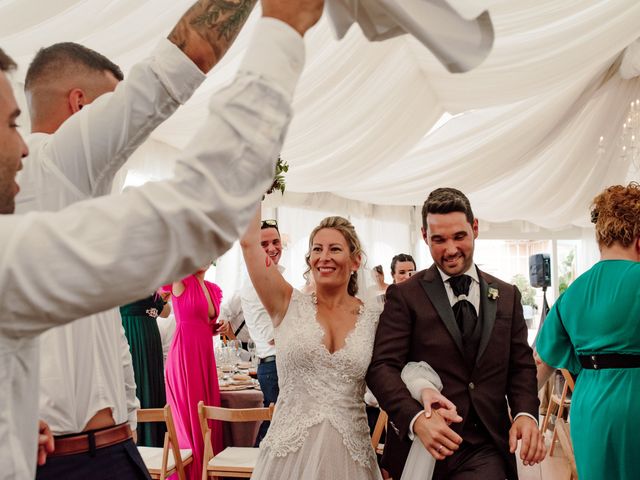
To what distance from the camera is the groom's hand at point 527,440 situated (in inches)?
83.6

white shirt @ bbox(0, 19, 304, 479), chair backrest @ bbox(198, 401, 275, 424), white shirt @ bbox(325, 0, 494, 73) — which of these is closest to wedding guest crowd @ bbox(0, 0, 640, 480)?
white shirt @ bbox(0, 19, 304, 479)

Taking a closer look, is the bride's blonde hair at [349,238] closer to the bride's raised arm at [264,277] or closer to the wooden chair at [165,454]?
the bride's raised arm at [264,277]

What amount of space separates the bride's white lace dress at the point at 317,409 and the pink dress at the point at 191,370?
1987mm

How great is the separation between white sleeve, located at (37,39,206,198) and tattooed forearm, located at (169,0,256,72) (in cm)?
2

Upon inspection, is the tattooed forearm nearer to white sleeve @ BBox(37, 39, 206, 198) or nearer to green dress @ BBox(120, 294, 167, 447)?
white sleeve @ BBox(37, 39, 206, 198)

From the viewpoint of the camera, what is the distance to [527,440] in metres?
2.15

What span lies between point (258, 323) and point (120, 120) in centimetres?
336

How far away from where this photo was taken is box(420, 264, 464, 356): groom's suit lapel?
2.31m

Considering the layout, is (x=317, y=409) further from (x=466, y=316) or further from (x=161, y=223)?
A: (x=161, y=223)

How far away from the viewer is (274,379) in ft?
13.8

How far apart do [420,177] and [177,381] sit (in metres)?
4.83

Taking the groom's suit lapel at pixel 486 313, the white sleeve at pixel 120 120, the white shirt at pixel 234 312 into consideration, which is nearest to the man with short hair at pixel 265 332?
the white shirt at pixel 234 312

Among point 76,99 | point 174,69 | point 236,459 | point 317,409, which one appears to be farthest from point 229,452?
point 174,69

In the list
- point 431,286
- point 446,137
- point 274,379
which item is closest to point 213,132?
point 431,286
